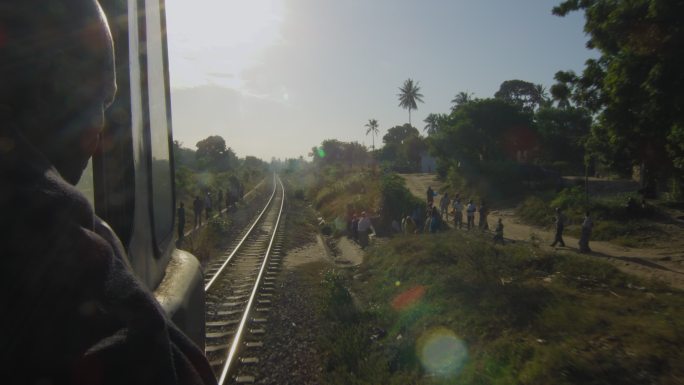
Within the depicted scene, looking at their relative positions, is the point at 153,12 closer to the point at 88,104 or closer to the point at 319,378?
the point at 88,104

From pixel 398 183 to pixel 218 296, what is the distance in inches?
665

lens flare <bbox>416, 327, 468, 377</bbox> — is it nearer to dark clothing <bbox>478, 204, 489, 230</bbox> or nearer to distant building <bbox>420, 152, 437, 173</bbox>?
dark clothing <bbox>478, 204, 489, 230</bbox>

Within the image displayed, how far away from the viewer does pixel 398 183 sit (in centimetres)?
2552

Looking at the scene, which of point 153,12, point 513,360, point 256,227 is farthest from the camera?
point 256,227

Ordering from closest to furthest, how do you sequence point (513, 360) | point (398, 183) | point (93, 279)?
point (93, 279) < point (513, 360) < point (398, 183)

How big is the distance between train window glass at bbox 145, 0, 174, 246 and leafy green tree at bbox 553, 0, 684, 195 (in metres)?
10.3

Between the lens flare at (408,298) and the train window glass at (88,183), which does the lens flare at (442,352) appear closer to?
the lens flare at (408,298)

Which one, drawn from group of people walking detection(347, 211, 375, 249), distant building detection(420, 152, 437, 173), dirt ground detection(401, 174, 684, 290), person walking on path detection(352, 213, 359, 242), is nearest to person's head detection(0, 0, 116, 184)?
dirt ground detection(401, 174, 684, 290)

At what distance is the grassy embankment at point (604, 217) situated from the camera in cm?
1758

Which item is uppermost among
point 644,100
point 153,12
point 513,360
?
point 644,100

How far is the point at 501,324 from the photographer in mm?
6965

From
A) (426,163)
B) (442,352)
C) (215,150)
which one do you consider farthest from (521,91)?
(442,352)

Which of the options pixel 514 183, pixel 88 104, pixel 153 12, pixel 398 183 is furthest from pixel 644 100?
pixel 514 183

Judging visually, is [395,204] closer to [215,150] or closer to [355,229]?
[355,229]
